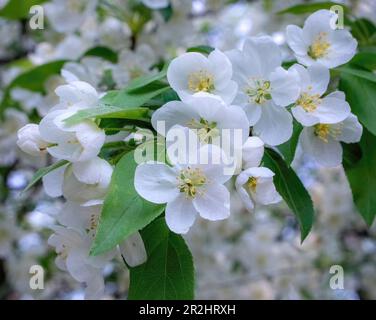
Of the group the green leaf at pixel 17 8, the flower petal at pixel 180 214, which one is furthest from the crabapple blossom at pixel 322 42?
the green leaf at pixel 17 8

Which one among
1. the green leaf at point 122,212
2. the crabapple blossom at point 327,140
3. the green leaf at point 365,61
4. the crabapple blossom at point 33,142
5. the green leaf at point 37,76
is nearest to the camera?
the green leaf at point 122,212

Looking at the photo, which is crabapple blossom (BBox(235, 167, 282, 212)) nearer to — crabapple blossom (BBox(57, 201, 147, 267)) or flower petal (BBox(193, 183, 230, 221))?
flower petal (BBox(193, 183, 230, 221))

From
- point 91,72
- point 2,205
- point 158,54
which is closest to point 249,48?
point 91,72

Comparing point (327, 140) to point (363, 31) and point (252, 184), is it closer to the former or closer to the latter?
point (252, 184)

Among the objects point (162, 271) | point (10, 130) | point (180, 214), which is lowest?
point (10, 130)

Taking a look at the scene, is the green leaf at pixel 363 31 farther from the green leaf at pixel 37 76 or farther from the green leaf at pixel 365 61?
the green leaf at pixel 37 76

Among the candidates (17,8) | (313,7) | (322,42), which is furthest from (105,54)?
(322,42)
